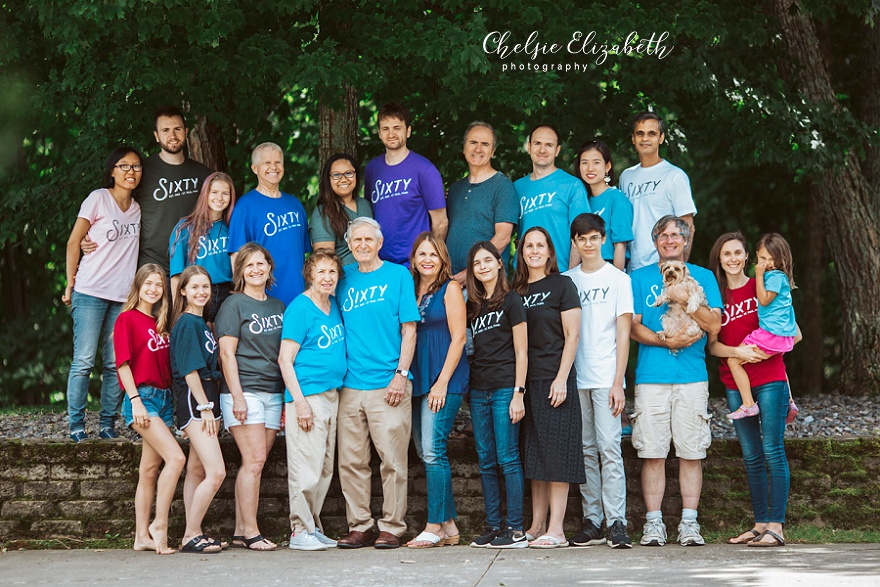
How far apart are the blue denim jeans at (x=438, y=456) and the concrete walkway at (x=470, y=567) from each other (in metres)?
0.26

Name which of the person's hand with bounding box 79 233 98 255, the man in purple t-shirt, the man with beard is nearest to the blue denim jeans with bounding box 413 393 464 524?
the man in purple t-shirt

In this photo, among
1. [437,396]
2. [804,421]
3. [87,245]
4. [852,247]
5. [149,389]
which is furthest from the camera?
[852,247]

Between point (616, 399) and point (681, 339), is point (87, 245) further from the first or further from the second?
point (681, 339)

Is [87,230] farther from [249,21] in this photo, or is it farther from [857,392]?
[857,392]

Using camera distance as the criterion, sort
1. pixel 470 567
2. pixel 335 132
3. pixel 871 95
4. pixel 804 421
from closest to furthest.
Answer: pixel 470 567 < pixel 804 421 < pixel 335 132 < pixel 871 95

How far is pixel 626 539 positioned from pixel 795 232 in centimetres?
915

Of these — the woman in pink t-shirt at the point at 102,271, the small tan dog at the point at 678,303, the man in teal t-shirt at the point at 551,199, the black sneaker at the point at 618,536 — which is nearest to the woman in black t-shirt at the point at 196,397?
the woman in pink t-shirt at the point at 102,271

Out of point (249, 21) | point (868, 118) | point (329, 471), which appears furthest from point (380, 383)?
point (868, 118)

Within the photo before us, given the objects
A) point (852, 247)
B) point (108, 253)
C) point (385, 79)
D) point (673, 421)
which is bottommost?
point (673, 421)

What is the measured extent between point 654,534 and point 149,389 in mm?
3157

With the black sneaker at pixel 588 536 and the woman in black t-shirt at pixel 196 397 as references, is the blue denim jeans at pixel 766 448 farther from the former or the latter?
the woman in black t-shirt at pixel 196 397

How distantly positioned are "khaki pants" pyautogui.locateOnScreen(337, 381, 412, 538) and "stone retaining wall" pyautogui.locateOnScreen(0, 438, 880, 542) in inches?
19.5

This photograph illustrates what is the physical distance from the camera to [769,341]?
6.03 metres

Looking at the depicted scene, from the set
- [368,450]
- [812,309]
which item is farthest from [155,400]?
[812,309]
